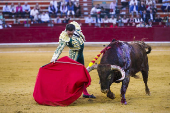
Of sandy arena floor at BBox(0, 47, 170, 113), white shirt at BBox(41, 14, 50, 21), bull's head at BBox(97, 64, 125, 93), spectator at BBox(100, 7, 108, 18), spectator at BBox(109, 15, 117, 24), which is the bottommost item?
sandy arena floor at BBox(0, 47, 170, 113)

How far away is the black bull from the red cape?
38cm

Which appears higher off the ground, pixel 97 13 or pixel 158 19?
pixel 97 13

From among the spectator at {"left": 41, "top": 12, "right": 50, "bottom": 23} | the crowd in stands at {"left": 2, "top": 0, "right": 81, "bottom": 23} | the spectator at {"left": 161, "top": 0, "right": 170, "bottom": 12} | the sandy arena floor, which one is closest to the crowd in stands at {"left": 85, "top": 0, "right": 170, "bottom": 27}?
the spectator at {"left": 161, "top": 0, "right": 170, "bottom": 12}

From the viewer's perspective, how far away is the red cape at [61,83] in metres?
4.49

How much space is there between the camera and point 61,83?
4578 mm

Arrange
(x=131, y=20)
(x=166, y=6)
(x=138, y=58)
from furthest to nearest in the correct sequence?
(x=166, y=6)
(x=131, y=20)
(x=138, y=58)

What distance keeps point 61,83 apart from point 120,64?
1024 mm

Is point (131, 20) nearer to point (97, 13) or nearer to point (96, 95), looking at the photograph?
→ point (97, 13)

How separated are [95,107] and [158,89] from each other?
5.98 feet

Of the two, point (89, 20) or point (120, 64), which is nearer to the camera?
point (120, 64)

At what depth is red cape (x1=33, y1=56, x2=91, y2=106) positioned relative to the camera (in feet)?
14.7

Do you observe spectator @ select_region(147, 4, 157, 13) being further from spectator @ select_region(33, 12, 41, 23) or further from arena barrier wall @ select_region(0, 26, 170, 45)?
spectator @ select_region(33, 12, 41, 23)

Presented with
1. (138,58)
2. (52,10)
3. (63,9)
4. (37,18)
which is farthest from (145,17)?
(138,58)

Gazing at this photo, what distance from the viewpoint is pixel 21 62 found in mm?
9188
